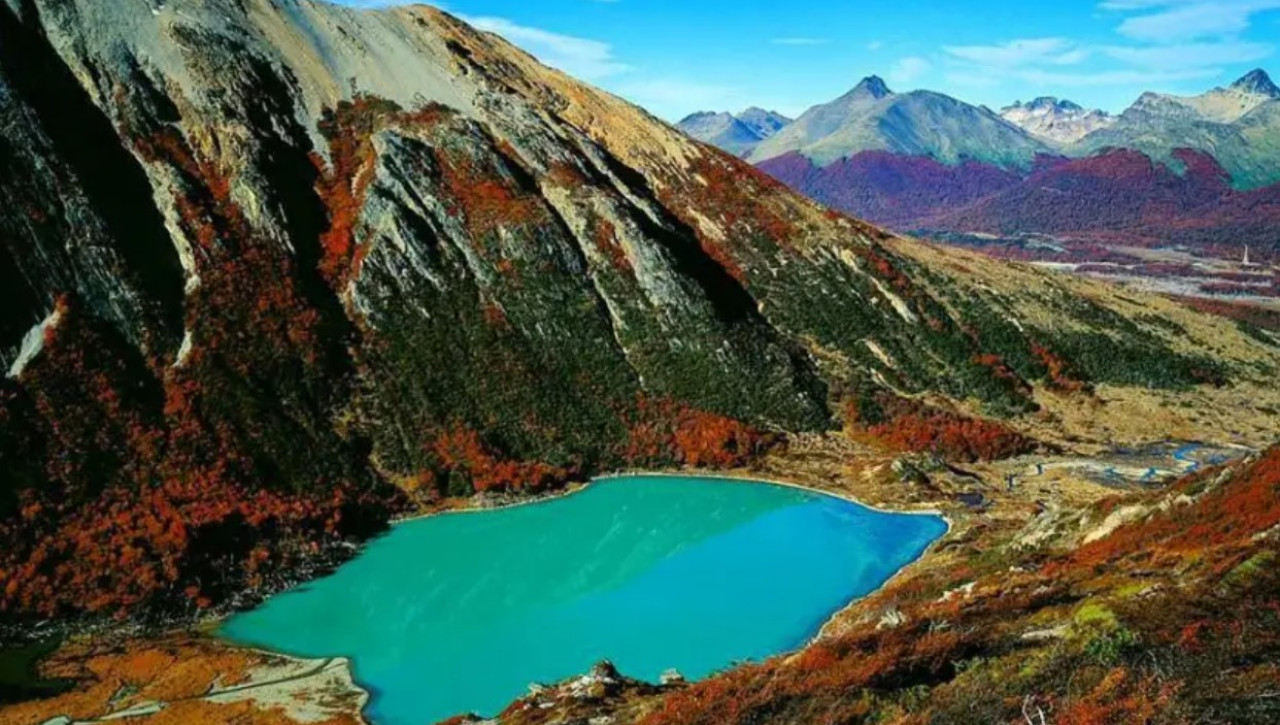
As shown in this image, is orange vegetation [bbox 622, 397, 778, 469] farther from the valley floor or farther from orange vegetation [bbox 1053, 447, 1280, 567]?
orange vegetation [bbox 1053, 447, 1280, 567]

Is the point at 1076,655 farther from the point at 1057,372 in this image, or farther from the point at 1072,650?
the point at 1057,372

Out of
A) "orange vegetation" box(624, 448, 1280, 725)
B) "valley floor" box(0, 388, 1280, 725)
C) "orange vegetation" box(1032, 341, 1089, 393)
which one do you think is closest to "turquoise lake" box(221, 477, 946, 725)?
"valley floor" box(0, 388, 1280, 725)

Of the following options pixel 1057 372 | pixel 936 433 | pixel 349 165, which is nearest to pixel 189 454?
pixel 349 165

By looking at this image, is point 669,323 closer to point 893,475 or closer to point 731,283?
point 731,283

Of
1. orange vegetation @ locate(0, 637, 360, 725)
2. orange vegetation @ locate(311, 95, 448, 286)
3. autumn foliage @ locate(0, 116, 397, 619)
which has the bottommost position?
orange vegetation @ locate(0, 637, 360, 725)

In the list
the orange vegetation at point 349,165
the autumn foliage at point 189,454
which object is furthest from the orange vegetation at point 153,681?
the orange vegetation at point 349,165

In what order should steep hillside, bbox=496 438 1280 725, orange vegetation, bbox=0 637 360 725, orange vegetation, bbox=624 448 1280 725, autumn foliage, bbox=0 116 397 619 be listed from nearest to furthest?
orange vegetation, bbox=624 448 1280 725 → steep hillside, bbox=496 438 1280 725 → orange vegetation, bbox=0 637 360 725 → autumn foliage, bbox=0 116 397 619
